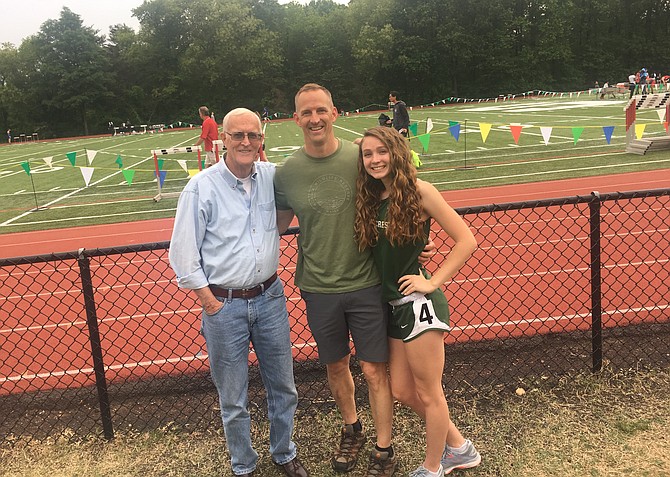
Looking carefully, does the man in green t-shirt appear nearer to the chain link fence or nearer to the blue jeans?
the blue jeans

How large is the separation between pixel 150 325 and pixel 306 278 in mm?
3559

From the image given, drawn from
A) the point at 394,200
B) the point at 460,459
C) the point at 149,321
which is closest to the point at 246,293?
the point at 394,200

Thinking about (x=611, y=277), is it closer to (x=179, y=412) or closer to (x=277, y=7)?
(x=179, y=412)

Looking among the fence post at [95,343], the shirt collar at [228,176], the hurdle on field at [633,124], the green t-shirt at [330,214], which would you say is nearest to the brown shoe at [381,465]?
the green t-shirt at [330,214]

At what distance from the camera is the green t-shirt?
282 cm

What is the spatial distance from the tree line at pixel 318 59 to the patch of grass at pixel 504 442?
59.2 meters

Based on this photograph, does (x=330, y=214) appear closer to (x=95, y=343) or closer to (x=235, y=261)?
(x=235, y=261)

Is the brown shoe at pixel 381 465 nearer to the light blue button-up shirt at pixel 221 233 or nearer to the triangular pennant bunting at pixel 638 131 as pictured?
the light blue button-up shirt at pixel 221 233

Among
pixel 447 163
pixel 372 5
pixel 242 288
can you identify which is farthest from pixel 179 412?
pixel 372 5

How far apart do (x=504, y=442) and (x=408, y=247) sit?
1.51 meters

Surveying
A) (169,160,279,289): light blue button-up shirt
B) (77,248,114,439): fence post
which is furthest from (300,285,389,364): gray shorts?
(77,248,114,439): fence post

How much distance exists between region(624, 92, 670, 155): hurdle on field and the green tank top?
1476 cm

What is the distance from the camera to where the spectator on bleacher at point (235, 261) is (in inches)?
106

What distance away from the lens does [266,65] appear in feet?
212
